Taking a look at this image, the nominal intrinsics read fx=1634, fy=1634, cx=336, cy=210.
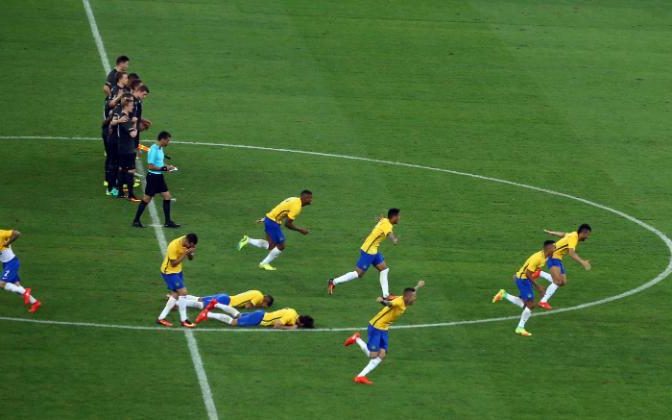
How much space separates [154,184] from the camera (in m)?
36.2

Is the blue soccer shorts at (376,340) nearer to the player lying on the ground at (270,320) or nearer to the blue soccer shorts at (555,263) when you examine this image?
the player lying on the ground at (270,320)

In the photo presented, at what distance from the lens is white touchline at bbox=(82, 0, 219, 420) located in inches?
1109

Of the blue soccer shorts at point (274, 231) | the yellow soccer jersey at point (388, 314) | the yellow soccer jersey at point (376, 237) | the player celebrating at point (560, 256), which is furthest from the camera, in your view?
the blue soccer shorts at point (274, 231)

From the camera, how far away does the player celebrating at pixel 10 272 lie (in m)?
31.6

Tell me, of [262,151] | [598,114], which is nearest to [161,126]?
[262,151]

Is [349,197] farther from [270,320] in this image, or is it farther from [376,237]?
[270,320]

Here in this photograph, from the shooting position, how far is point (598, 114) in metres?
47.4

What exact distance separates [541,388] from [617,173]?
46.3 ft

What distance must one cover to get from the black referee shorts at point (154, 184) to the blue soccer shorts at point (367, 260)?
17.3ft

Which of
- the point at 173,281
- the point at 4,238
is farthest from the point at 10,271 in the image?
the point at 173,281

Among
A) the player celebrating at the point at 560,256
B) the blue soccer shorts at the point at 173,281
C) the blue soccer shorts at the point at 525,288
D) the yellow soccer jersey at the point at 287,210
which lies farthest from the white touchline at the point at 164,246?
the player celebrating at the point at 560,256

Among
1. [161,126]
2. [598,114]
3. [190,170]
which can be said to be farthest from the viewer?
[598,114]

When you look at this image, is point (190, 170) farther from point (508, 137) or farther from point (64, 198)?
point (508, 137)

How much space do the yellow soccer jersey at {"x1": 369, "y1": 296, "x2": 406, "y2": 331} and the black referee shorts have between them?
8344 mm
